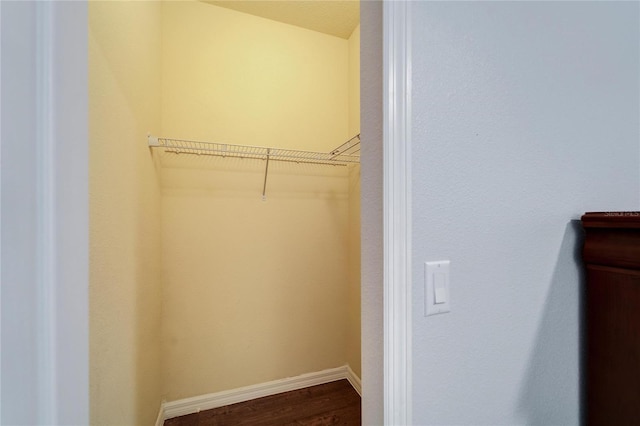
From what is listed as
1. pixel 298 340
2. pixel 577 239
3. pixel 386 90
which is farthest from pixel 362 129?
pixel 298 340

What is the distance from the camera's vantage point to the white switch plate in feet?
1.89

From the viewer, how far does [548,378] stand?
2.35 feet

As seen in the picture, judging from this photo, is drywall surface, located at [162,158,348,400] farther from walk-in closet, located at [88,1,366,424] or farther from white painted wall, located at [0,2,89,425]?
white painted wall, located at [0,2,89,425]

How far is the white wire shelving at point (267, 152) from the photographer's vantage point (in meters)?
Answer: 1.60

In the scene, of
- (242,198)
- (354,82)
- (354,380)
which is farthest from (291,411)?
(354,82)

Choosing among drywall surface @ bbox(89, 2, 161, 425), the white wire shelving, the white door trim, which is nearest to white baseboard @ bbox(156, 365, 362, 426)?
drywall surface @ bbox(89, 2, 161, 425)

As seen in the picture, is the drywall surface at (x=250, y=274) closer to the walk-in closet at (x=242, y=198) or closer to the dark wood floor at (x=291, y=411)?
the walk-in closet at (x=242, y=198)

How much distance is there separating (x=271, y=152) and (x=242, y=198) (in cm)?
39

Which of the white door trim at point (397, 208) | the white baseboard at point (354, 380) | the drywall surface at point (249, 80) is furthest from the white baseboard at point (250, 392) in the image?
the drywall surface at point (249, 80)

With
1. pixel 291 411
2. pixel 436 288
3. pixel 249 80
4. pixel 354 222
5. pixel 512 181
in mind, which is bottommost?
pixel 291 411

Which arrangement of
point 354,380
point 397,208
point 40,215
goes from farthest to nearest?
point 354,380
point 397,208
point 40,215

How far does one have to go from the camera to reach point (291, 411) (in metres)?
1.64

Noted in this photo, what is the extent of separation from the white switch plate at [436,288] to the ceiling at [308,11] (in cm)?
189

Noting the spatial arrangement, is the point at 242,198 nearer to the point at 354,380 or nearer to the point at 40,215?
the point at 40,215
